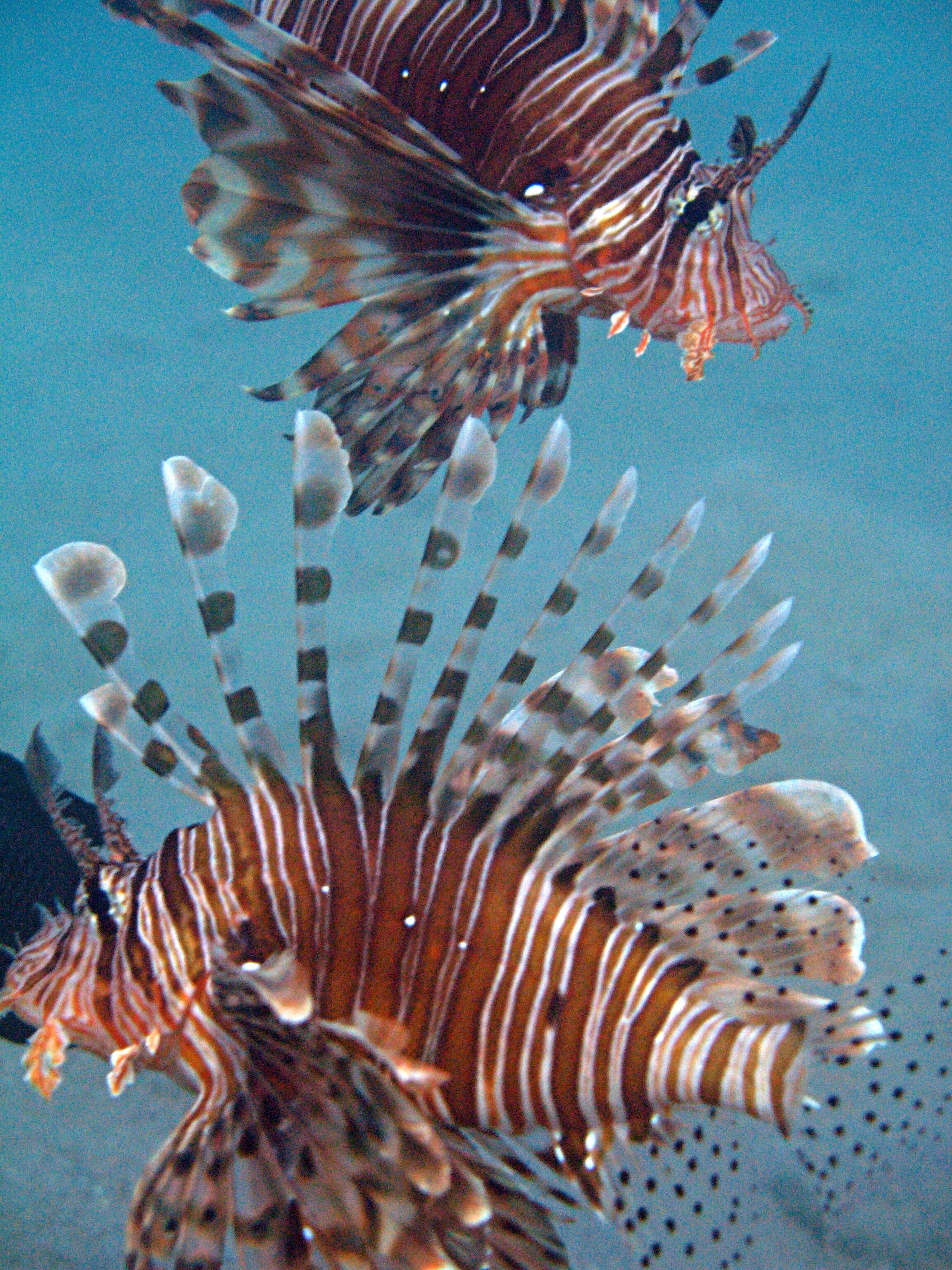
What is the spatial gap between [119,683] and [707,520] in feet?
19.7

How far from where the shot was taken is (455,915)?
1502mm

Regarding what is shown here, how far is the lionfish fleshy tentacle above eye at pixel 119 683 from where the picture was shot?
55.7 inches

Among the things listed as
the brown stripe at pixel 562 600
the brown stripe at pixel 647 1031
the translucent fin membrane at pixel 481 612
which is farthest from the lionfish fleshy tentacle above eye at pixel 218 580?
the brown stripe at pixel 647 1031

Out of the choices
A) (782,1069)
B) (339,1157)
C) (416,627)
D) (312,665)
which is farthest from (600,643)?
(339,1157)

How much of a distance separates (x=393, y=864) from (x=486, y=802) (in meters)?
0.19

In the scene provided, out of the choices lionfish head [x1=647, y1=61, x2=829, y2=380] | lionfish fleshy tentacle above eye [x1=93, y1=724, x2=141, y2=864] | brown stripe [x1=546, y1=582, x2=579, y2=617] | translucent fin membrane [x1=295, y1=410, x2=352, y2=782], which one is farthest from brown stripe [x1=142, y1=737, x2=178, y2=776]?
lionfish head [x1=647, y1=61, x2=829, y2=380]

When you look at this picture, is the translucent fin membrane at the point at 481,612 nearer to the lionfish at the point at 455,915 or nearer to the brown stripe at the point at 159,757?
the lionfish at the point at 455,915

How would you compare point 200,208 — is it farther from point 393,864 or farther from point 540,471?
point 393,864

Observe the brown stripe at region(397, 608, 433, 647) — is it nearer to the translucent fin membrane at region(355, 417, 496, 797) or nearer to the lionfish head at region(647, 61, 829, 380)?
the translucent fin membrane at region(355, 417, 496, 797)

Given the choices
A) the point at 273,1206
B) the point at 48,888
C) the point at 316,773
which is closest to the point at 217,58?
the point at 316,773

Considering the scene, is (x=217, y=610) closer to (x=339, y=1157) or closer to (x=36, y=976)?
(x=36, y=976)

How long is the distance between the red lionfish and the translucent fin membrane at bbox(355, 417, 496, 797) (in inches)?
32.4

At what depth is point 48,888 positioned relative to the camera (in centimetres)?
255

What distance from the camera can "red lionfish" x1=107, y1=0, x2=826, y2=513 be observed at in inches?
78.3
